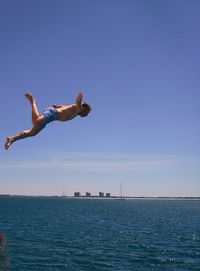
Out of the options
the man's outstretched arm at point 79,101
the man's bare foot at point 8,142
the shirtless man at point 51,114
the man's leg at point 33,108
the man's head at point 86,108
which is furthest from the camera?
the man's head at point 86,108

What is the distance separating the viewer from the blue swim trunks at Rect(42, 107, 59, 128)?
9656mm

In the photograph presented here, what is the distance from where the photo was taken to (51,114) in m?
9.77

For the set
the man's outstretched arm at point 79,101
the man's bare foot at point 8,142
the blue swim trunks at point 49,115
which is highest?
the man's outstretched arm at point 79,101

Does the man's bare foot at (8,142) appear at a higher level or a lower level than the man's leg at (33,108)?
lower

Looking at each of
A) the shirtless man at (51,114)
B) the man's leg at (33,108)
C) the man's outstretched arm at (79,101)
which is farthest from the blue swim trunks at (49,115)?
the man's outstretched arm at (79,101)

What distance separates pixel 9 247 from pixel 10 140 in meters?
38.9

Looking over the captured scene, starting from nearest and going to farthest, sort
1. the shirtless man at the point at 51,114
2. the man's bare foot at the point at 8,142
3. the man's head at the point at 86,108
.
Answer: the man's bare foot at the point at 8,142
the shirtless man at the point at 51,114
the man's head at the point at 86,108

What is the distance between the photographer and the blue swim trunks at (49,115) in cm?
966

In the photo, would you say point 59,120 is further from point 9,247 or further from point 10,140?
point 9,247

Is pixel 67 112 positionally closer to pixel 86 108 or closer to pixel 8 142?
pixel 86 108

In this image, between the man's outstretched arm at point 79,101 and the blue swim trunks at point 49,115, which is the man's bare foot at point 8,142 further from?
the man's outstretched arm at point 79,101

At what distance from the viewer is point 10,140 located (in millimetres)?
9523

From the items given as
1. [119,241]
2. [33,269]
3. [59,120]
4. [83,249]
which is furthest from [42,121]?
[119,241]

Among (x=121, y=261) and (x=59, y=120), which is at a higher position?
(x=59, y=120)
